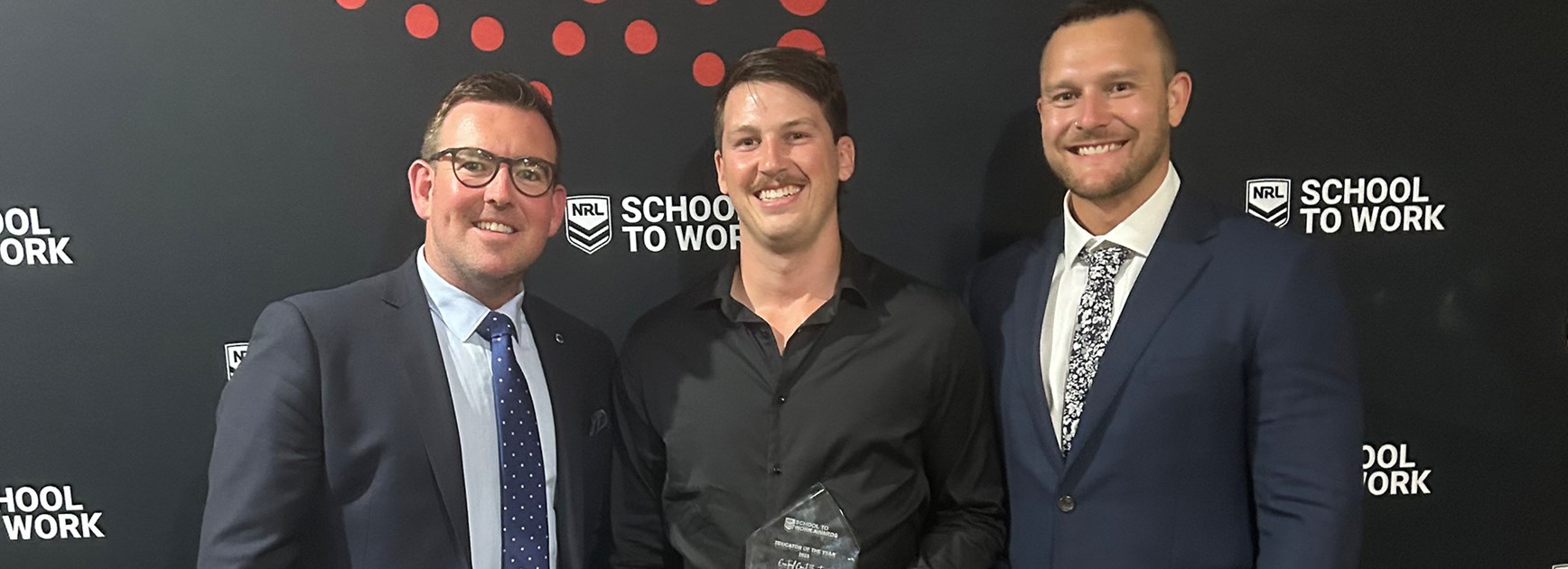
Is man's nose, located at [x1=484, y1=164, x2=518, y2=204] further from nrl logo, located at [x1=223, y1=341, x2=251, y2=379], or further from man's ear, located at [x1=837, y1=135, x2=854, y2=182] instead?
nrl logo, located at [x1=223, y1=341, x2=251, y2=379]

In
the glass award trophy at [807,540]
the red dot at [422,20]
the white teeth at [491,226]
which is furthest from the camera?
the red dot at [422,20]

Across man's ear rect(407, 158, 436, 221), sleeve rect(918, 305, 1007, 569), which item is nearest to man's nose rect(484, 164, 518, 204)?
man's ear rect(407, 158, 436, 221)

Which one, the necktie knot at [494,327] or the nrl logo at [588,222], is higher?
the nrl logo at [588,222]

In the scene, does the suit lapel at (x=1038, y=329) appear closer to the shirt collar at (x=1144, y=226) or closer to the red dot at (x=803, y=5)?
the shirt collar at (x=1144, y=226)

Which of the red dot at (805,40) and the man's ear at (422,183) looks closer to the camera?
the man's ear at (422,183)

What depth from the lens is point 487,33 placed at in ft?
7.20

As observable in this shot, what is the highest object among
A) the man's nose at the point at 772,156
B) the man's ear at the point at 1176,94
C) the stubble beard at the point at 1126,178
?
the man's ear at the point at 1176,94

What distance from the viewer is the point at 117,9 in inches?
85.7

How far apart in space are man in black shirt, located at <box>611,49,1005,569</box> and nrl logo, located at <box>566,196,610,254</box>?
18.8 inches

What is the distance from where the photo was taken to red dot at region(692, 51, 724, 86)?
2.22m

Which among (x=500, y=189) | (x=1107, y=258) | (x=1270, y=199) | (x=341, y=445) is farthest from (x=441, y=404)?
(x=1270, y=199)

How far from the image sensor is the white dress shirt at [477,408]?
1.76 metres

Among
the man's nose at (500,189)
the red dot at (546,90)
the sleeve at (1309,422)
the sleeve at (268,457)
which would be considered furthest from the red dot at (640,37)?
the sleeve at (1309,422)

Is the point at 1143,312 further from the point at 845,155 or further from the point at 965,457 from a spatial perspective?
the point at 845,155
